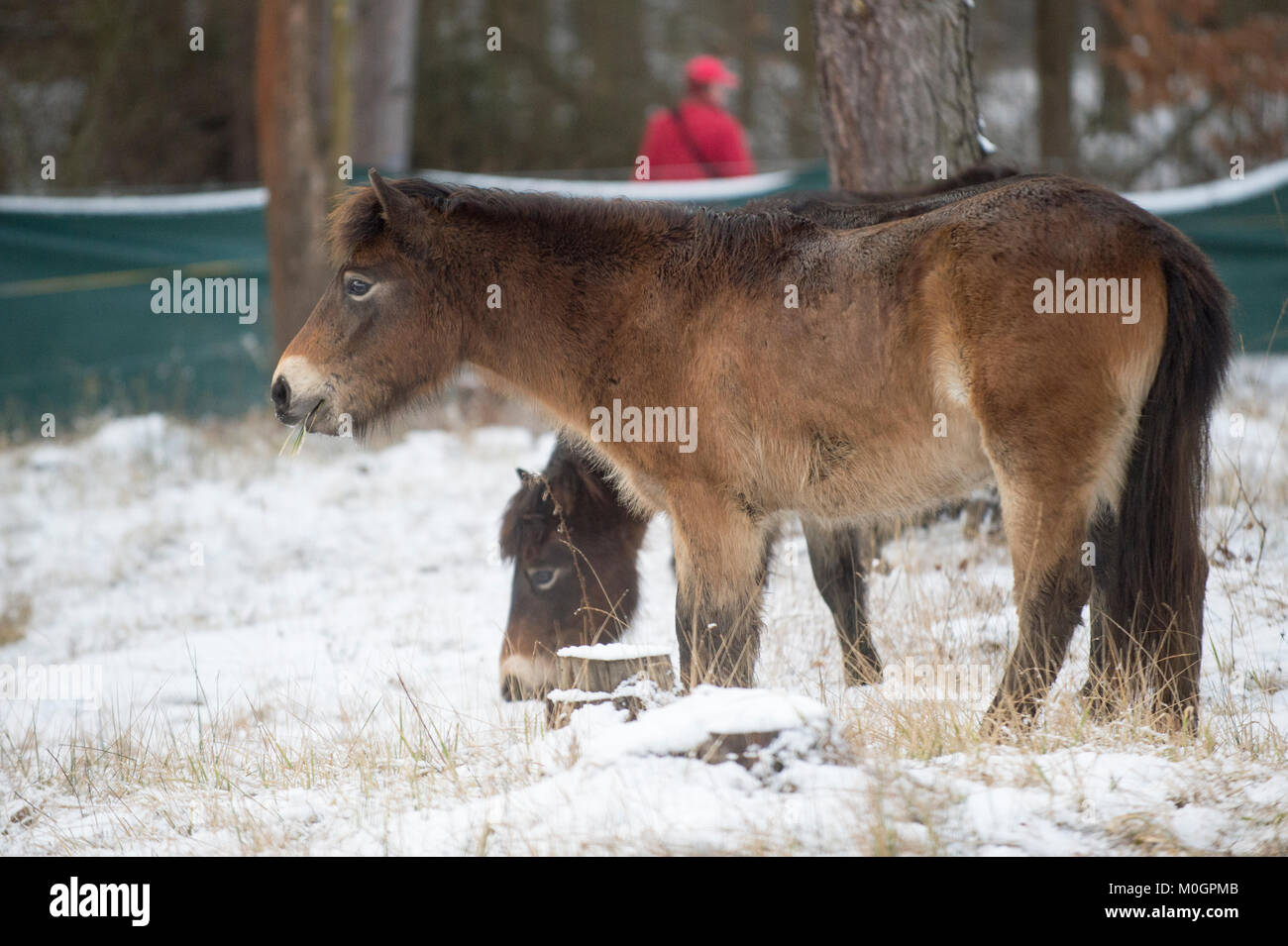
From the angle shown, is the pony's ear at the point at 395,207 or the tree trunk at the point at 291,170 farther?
the tree trunk at the point at 291,170

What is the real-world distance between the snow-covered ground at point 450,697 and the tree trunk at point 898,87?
6.62 feet

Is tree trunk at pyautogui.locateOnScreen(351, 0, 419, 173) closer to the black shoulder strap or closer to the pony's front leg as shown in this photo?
the black shoulder strap

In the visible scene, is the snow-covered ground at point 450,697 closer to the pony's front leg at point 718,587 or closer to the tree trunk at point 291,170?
the pony's front leg at point 718,587

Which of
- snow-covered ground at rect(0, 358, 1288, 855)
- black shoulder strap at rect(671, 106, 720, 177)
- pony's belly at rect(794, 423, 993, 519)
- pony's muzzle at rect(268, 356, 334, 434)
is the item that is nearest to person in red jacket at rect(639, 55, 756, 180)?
black shoulder strap at rect(671, 106, 720, 177)

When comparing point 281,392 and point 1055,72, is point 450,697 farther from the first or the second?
point 1055,72

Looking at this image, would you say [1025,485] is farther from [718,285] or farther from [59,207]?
[59,207]

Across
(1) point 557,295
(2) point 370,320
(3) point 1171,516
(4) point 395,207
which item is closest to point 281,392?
(2) point 370,320

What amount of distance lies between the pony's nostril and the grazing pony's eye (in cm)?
134

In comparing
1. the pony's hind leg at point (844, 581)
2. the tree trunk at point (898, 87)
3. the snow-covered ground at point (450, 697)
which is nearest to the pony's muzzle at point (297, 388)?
the snow-covered ground at point (450, 697)

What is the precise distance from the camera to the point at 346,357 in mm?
A: 4289

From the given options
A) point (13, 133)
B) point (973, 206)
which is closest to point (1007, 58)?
point (13, 133)

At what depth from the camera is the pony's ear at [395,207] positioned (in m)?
4.16

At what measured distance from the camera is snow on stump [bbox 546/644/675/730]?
11.5 feet

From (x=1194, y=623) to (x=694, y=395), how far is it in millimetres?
1843
